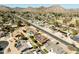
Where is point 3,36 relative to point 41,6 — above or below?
below

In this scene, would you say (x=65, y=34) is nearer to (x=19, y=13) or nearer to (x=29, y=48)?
(x=29, y=48)
